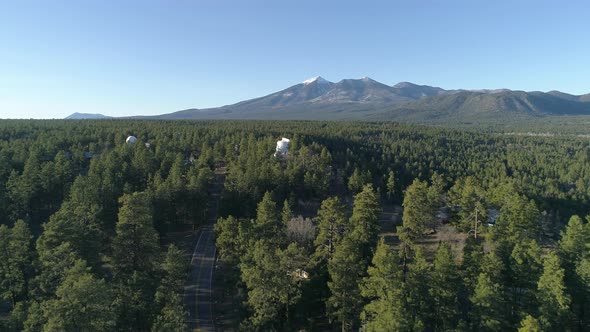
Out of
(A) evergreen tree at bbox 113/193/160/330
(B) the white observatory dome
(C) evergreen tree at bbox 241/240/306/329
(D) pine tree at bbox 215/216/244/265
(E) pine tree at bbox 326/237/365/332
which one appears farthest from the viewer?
(B) the white observatory dome

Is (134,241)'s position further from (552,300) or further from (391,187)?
(391,187)

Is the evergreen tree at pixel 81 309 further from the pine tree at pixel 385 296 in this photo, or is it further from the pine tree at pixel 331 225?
the pine tree at pixel 331 225

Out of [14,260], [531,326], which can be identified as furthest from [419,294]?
[14,260]

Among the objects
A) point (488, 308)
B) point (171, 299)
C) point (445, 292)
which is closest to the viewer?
point (488, 308)

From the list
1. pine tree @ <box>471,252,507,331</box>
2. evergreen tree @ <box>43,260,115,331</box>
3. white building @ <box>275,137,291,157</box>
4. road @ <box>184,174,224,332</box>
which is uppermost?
white building @ <box>275,137,291,157</box>

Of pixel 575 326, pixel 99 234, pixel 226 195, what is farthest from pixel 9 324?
pixel 575 326

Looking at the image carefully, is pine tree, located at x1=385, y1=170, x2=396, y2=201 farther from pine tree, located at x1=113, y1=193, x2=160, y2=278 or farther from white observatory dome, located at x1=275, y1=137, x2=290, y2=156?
pine tree, located at x1=113, y1=193, x2=160, y2=278

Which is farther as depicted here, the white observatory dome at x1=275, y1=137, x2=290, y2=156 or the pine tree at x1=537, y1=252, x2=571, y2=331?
the white observatory dome at x1=275, y1=137, x2=290, y2=156

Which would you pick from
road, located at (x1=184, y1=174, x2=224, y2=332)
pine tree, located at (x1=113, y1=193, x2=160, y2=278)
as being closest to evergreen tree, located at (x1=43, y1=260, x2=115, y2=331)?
road, located at (x1=184, y1=174, x2=224, y2=332)
